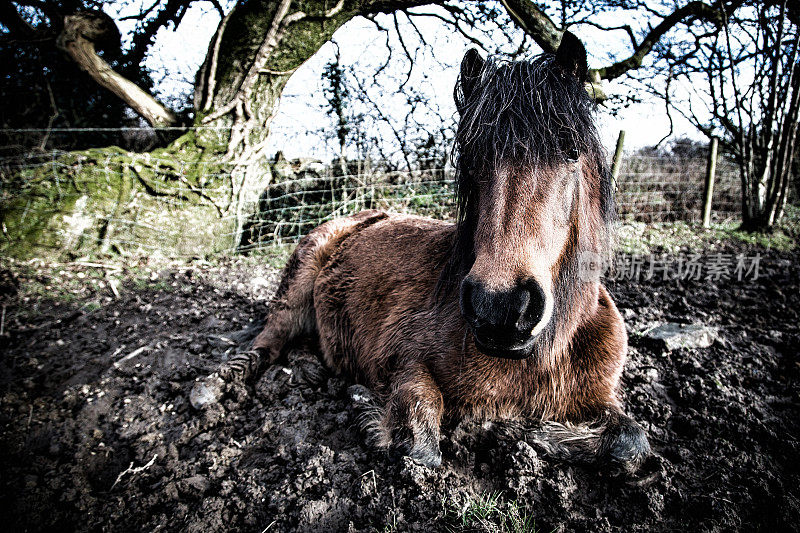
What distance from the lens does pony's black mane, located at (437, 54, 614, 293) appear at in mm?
1549

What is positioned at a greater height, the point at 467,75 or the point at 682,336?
the point at 467,75

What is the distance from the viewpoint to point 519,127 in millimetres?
1568

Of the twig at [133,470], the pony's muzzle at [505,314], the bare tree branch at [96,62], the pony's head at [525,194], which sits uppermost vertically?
the bare tree branch at [96,62]

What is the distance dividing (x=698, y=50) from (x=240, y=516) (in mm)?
12666

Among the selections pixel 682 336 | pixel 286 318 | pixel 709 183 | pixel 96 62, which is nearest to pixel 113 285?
pixel 286 318

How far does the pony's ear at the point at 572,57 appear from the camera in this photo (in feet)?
5.64

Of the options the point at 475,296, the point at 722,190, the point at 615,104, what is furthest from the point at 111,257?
the point at 722,190

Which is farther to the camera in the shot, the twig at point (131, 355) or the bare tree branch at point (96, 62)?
the bare tree branch at point (96, 62)

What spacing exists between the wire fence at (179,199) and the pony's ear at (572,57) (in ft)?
15.5

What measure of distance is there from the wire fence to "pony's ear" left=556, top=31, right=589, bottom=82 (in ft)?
15.5

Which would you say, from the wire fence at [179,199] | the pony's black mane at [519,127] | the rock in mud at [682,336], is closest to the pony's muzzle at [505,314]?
the pony's black mane at [519,127]

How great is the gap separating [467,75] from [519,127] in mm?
615

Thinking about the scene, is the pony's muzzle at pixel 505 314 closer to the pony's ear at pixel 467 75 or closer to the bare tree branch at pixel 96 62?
the pony's ear at pixel 467 75

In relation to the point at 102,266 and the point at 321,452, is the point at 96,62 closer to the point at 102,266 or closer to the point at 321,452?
the point at 102,266
